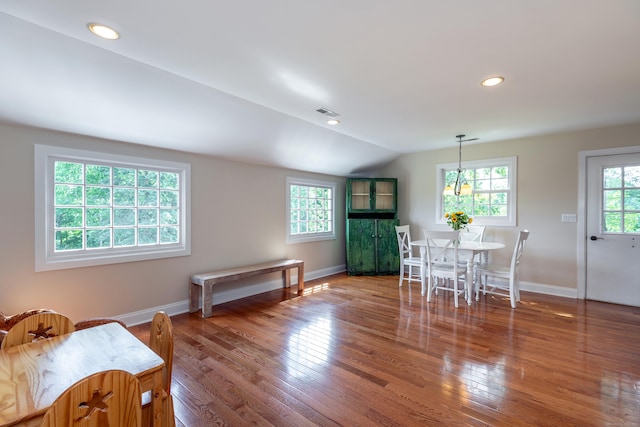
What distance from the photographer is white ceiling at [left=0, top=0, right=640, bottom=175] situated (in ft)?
5.71

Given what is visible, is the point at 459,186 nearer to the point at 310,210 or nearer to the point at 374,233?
Answer: the point at 374,233

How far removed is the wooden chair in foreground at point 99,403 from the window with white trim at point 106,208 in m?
2.64

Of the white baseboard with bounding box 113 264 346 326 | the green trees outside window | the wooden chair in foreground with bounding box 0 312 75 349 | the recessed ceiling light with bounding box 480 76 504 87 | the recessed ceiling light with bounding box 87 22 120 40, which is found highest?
the recessed ceiling light with bounding box 87 22 120 40

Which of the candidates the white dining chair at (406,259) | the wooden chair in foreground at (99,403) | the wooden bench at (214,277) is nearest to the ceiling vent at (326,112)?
the wooden bench at (214,277)

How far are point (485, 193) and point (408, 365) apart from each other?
11.9 feet

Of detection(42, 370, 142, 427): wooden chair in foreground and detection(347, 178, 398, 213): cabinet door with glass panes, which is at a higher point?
detection(347, 178, 398, 213): cabinet door with glass panes

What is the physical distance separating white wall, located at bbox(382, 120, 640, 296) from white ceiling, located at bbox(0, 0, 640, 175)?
1.30ft

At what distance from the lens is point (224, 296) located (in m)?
4.13

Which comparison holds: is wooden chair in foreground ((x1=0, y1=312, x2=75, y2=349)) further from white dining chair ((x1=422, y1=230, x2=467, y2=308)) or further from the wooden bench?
white dining chair ((x1=422, y1=230, x2=467, y2=308))

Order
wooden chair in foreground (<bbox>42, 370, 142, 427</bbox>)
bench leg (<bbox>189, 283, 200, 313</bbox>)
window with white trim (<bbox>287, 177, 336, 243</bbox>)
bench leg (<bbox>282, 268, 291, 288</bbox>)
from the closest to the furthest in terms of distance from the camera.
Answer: wooden chair in foreground (<bbox>42, 370, 142, 427</bbox>)
bench leg (<bbox>189, 283, 200, 313</bbox>)
bench leg (<bbox>282, 268, 291, 288</bbox>)
window with white trim (<bbox>287, 177, 336, 243</bbox>)

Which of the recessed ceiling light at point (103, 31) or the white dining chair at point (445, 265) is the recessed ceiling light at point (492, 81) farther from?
the recessed ceiling light at point (103, 31)

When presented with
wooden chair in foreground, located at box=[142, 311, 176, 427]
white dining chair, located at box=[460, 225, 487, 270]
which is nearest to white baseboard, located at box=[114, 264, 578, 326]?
white dining chair, located at box=[460, 225, 487, 270]

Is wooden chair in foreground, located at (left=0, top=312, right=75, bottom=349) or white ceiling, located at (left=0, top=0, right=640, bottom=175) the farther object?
white ceiling, located at (left=0, top=0, right=640, bottom=175)

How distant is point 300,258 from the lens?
530 centimetres
